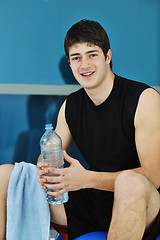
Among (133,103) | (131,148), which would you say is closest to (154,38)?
(133,103)

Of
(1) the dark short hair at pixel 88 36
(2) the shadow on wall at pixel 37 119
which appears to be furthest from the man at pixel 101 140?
(2) the shadow on wall at pixel 37 119

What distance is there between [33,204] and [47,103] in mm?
677

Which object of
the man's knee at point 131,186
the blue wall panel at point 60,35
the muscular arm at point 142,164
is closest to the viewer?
the man's knee at point 131,186

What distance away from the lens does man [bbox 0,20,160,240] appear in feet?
3.70

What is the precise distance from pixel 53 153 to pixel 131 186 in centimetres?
45

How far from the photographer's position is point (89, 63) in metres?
1.31

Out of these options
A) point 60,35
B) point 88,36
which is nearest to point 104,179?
point 88,36

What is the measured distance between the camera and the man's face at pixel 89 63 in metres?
1.31

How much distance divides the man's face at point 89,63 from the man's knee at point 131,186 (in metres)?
0.48

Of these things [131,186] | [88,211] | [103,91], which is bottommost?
[88,211]

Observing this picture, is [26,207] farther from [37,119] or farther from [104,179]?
[37,119]

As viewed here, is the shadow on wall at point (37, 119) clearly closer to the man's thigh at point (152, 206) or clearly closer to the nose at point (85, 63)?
the nose at point (85, 63)

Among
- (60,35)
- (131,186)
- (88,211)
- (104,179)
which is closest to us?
(131,186)

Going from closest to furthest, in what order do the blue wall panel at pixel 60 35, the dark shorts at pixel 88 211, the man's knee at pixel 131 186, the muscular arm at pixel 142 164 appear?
the man's knee at pixel 131 186 < the muscular arm at pixel 142 164 < the dark shorts at pixel 88 211 < the blue wall panel at pixel 60 35
